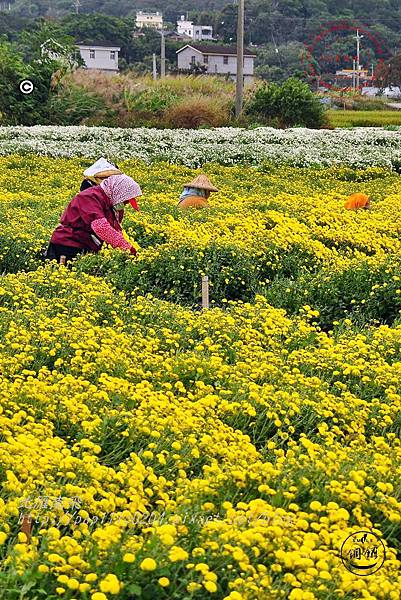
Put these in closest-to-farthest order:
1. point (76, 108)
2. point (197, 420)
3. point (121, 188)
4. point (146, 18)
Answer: point (197, 420) → point (121, 188) → point (76, 108) → point (146, 18)

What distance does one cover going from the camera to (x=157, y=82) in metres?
36.0

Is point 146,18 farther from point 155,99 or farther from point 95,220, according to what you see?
point 95,220

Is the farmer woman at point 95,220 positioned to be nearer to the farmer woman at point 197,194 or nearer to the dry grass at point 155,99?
the farmer woman at point 197,194

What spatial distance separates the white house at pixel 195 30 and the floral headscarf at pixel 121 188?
98210 millimetres

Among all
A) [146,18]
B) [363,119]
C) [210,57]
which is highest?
[146,18]

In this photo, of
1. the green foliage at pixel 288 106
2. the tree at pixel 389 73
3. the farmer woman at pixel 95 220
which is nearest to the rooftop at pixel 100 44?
the tree at pixel 389 73

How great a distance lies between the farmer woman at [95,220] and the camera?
866 cm

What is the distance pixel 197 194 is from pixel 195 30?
101 metres

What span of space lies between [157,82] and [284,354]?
100 feet

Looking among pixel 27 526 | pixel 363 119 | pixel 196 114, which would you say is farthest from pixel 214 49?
pixel 27 526

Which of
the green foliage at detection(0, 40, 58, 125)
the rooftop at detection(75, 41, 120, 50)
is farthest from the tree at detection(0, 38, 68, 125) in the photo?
the rooftop at detection(75, 41, 120, 50)

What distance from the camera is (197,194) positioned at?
12234mm

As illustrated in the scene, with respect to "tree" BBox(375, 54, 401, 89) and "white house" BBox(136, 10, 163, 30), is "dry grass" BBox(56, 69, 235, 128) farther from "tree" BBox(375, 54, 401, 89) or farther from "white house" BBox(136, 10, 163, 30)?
"white house" BBox(136, 10, 163, 30)

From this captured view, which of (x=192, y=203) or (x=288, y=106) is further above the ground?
(x=192, y=203)
